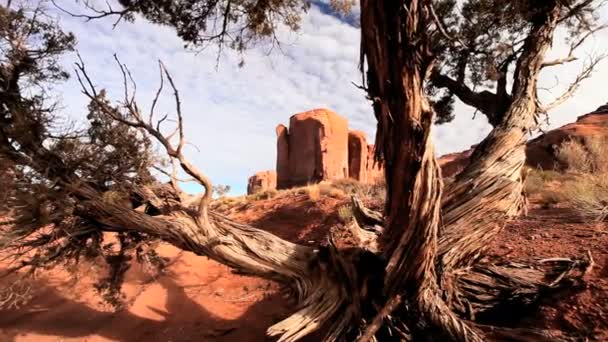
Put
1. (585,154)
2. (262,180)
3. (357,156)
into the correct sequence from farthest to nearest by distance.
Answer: (262,180) → (357,156) → (585,154)

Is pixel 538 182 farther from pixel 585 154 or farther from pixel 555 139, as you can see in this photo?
pixel 555 139

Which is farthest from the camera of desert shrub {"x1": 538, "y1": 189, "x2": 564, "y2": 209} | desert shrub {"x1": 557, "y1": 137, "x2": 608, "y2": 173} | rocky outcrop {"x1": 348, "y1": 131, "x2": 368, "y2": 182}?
rocky outcrop {"x1": 348, "y1": 131, "x2": 368, "y2": 182}

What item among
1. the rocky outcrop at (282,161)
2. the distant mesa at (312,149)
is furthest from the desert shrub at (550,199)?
the rocky outcrop at (282,161)

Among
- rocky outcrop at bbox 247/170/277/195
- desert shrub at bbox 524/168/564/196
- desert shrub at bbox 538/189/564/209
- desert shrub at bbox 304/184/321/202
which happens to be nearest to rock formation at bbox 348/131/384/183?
rocky outcrop at bbox 247/170/277/195

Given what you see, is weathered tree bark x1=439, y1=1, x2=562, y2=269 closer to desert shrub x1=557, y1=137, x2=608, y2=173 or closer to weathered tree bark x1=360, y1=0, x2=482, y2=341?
weathered tree bark x1=360, y1=0, x2=482, y2=341

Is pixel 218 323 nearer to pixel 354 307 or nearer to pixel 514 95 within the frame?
pixel 354 307

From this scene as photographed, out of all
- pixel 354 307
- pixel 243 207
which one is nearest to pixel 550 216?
pixel 354 307

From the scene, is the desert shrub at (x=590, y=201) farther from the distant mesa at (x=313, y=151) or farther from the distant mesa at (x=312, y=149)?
the distant mesa at (x=312, y=149)

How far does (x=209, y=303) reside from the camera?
27.0 feet

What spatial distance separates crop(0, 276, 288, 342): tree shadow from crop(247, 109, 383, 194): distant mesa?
32976mm

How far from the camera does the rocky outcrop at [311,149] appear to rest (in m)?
41.9

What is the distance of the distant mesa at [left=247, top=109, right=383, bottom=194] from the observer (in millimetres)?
41875

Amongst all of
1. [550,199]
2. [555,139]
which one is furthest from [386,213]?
[555,139]

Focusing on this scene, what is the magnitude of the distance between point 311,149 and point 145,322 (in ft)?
115
